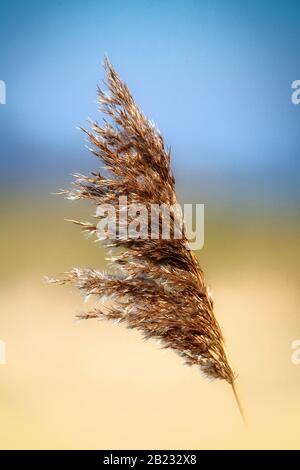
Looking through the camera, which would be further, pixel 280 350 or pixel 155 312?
pixel 280 350

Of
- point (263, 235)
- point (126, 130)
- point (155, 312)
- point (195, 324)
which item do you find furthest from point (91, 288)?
point (263, 235)

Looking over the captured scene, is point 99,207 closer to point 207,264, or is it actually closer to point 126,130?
point 126,130

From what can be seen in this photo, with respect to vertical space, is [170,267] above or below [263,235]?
below

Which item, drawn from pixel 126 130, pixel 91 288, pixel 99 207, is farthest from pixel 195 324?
pixel 126 130
